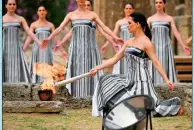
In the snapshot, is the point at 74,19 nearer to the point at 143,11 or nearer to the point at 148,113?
the point at 143,11

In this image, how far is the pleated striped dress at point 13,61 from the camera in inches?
489

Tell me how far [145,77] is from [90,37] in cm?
156

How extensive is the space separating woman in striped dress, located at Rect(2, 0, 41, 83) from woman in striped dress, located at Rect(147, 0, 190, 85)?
1.36 metres

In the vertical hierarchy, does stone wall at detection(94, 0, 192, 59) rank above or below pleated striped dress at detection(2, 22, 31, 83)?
above

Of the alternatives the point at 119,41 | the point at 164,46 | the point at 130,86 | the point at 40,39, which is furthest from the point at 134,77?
the point at 40,39

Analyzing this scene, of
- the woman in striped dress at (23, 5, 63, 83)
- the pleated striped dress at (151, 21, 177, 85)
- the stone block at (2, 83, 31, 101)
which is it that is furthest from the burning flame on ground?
the pleated striped dress at (151, 21, 177, 85)

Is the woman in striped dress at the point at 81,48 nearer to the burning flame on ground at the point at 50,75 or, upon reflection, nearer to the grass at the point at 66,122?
the burning flame on ground at the point at 50,75

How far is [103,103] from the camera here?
34.1ft

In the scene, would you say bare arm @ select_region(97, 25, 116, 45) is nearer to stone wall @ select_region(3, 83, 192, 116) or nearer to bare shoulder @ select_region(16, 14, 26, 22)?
stone wall @ select_region(3, 83, 192, 116)

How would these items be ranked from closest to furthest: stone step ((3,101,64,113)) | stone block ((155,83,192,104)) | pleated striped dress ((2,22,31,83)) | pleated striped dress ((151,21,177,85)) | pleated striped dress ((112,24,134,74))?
stone step ((3,101,64,113)), stone block ((155,83,192,104)), pleated striped dress ((112,24,134,74)), pleated striped dress ((151,21,177,85)), pleated striped dress ((2,22,31,83))

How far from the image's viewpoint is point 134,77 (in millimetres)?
10555

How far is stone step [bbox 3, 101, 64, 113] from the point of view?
10984 millimetres

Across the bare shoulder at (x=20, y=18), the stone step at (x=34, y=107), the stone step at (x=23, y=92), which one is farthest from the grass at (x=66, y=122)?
the bare shoulder at (x=20, y=18)

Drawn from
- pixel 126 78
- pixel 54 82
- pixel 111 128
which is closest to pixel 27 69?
pixel 54 82
